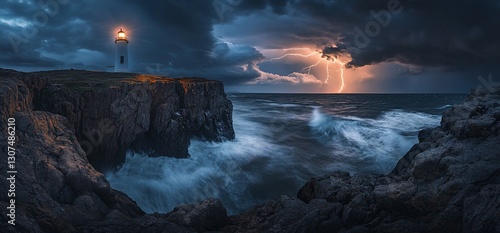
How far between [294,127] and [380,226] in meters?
38.1

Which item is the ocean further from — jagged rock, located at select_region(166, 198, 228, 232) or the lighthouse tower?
the lighthouse tower

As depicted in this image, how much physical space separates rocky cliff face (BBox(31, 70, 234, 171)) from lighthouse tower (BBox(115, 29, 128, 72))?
1451 centimetres

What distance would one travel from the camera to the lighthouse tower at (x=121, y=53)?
37.6 meters

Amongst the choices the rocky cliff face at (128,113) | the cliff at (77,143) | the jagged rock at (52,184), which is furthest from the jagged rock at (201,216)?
the rocky cliff face at (128,113)

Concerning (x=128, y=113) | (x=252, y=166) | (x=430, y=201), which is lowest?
(x=252, y=166)

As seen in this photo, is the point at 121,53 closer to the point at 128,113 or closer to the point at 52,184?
the point at 128,113

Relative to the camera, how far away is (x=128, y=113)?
1967 cm

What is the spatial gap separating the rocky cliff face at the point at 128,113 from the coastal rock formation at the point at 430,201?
1171 cm

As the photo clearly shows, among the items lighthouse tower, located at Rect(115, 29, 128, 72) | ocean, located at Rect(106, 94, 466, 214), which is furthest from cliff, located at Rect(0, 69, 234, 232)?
lighthouse tower, located at Rect(115, 29, 128, 72)

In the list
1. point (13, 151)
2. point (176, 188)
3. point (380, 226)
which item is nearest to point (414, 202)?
point (380, 226)

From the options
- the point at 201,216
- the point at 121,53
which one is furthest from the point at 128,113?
the point at 121,53

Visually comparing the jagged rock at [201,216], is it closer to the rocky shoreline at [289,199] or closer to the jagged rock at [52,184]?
the rocky shoreline at [289,199]

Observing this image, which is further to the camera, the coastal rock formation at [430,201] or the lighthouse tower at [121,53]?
the lighthouse tower at [121,53]

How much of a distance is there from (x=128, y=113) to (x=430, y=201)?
1877 cm
